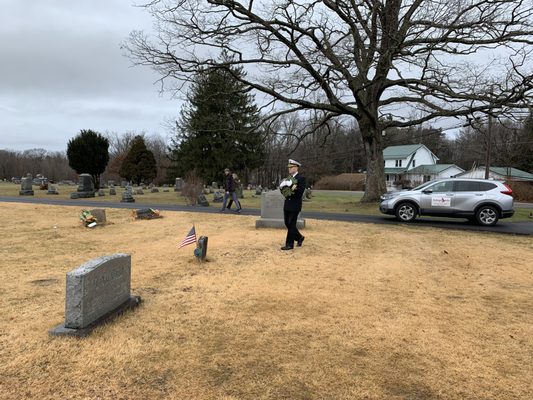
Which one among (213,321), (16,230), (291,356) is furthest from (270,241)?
(16,230)

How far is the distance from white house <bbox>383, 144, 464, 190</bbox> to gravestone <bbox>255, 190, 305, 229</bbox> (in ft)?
167

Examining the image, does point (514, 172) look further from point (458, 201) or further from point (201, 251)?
point (201, 251)

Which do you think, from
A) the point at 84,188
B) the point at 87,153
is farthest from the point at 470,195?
the point at 87,153

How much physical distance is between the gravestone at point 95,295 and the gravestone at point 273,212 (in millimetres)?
7027

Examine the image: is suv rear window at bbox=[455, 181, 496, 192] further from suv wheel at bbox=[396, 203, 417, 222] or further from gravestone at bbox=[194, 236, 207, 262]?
gravestone at bbox=[194, 236, 207, 262]

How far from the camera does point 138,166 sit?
185 feet

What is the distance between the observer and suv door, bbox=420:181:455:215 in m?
14.0

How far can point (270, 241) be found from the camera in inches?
369

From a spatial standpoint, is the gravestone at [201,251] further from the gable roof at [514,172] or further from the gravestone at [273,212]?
the gable roof at [514,172]

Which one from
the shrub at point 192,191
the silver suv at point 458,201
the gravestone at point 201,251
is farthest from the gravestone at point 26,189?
the gravestone at point 201,251

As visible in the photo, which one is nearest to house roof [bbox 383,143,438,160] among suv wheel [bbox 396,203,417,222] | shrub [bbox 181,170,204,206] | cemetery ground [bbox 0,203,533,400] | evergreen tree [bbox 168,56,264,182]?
evergreen tree [bbox 168,56,264,182]

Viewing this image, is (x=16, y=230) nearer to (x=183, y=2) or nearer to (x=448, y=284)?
(x=448, y=284)

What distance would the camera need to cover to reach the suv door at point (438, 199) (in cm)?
1401

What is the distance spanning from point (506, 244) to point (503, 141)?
4344cm
